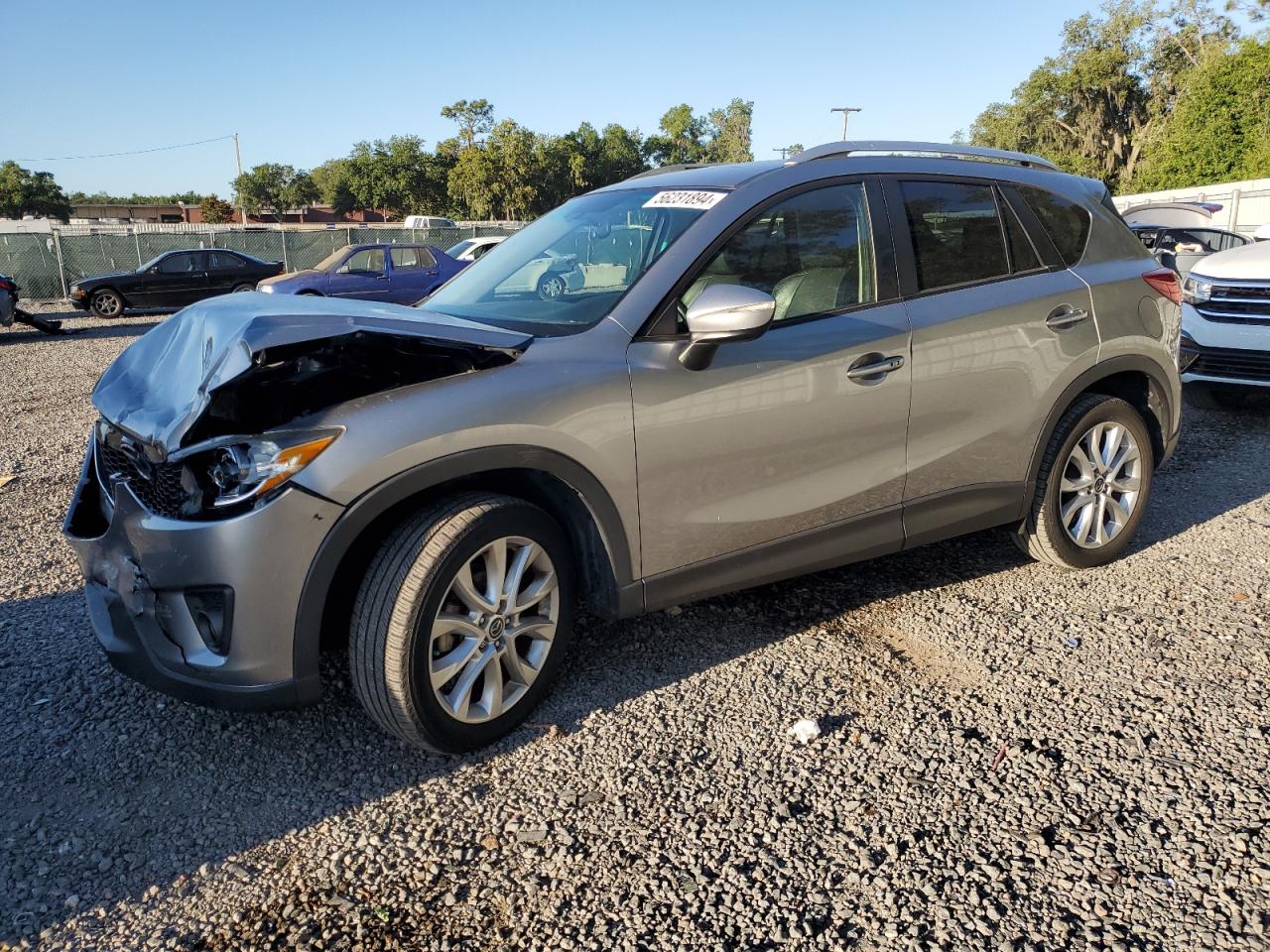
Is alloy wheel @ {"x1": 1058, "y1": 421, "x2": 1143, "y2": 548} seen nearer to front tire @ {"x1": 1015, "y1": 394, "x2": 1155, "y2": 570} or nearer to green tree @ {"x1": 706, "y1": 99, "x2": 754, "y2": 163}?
front tire @ {"x1": 1015, "y1": 394, "x2": 1155, "y2": 570}

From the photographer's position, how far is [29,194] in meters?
84.8

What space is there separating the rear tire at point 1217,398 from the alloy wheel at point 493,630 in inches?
290

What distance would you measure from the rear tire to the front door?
238 inches

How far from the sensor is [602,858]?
2.50m

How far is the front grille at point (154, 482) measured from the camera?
8.70 ft

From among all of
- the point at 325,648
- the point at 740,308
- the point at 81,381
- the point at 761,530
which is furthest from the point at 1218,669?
the point at 81,381

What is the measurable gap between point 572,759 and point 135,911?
4.02ft

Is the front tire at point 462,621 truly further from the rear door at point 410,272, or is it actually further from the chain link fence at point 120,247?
the chain link fence at point 120,247

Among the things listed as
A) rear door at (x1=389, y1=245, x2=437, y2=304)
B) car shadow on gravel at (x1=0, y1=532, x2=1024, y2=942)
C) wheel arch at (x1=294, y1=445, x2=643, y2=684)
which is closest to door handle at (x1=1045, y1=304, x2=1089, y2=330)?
car shadow on gravel at (x1=0, y1=532, x2=1024, y2=942)

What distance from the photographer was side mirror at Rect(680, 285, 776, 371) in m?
2.91

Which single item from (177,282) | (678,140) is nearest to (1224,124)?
(177,282)

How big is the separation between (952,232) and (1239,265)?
5.11 m

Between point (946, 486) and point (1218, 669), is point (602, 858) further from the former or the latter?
point (1218, 669)

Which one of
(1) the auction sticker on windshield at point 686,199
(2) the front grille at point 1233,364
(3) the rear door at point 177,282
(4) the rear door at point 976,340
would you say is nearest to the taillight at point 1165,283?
(4) the rear door at point 976,340
